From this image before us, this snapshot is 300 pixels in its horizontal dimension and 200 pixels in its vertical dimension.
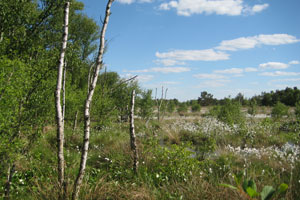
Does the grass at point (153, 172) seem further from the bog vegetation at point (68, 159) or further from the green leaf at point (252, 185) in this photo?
the green leaf at point (252, 185)

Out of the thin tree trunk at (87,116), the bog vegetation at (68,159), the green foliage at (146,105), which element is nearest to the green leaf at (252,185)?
the bog vegetation at (68,159)

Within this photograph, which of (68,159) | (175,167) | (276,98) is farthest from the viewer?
(276,98)

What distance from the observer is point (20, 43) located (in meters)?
5.86

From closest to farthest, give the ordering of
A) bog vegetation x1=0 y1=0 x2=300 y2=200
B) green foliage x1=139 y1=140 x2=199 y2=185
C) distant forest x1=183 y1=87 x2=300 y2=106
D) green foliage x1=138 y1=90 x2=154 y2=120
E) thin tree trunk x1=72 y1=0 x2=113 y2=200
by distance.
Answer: thin tree trunk x1=72 y1=0 x2=113 y2=200 < bog vegetation x1=0 y1=0 x2=300 y2=200 < green foliage x1=139 y1=140 x2=199 y2=185 < green foliage x1=138 y1=90 x2=154 y2=120 < distant forest x1=183 y1=87 x2=300 y2=106

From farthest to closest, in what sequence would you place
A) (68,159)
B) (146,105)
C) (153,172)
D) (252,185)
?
(146,105), (68,159), (153,172), (252,185)

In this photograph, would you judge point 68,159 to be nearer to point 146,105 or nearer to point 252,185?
point 252,185

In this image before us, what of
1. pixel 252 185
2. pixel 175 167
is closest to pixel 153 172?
pixel 175 167

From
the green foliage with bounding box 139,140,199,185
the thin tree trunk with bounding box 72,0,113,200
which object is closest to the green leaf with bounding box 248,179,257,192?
the thin tree trunk with bounding box 72,0,113,200

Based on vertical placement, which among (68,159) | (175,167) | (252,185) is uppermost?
(252,185)

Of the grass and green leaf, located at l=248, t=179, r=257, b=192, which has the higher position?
green leaf, located at l=248, t=179, r=257, b=192

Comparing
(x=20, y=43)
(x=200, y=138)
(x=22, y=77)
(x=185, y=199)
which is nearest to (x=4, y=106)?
(x=22, y=77)

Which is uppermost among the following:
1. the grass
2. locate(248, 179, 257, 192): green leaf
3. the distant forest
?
the distant forest

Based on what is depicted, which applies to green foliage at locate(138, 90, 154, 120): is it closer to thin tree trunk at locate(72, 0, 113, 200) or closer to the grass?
the grass

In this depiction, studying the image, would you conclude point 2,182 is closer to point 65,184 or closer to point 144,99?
point 65,184
